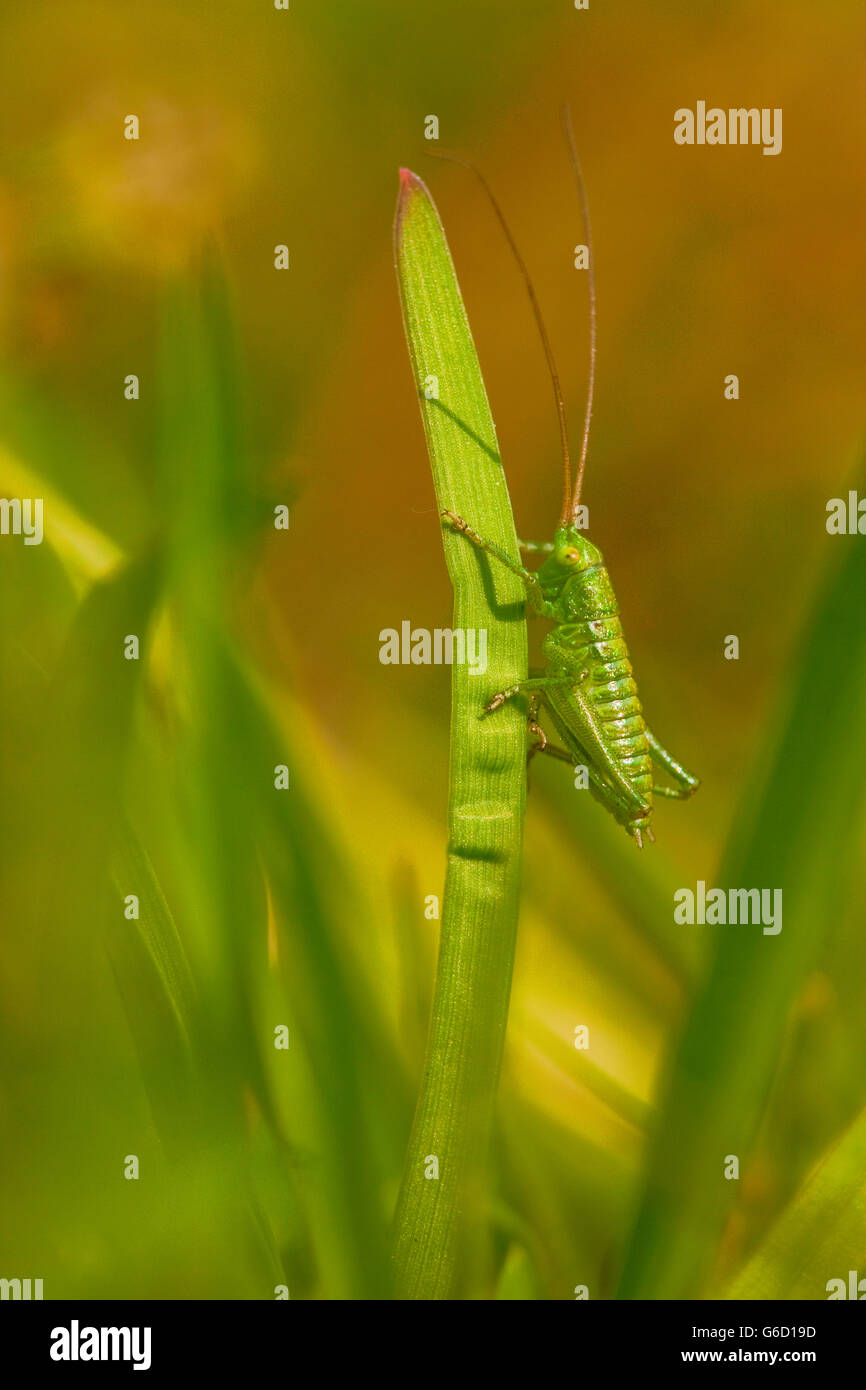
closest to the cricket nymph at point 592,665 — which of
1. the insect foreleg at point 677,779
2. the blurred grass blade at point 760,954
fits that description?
the insect foreleg at point 677,779

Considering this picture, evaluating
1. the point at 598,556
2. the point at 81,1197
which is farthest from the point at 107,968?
the point at 598,556

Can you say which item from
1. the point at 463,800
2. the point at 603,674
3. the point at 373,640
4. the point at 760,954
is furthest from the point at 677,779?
the point at 463,800

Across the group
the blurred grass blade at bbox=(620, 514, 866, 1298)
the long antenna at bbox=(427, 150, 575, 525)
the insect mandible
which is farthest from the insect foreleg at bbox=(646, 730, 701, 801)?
the blurred grass blade at bbox=(620, 514, 866, 1298)

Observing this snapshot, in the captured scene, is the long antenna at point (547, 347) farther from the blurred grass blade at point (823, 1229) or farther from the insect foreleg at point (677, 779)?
the blurred grass blade at point (823, 1229)

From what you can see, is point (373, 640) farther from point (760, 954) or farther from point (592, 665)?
point (760, 954)

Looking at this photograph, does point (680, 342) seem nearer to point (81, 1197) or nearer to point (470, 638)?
point (470, 638)

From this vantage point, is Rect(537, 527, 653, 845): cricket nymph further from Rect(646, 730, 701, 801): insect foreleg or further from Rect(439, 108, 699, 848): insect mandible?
Rect(646, 730, 701, 801): insect foreleg

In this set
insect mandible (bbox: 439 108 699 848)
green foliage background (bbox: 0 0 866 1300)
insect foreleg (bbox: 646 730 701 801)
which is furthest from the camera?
insect foreleg (bbox: 646 730 701 801)
